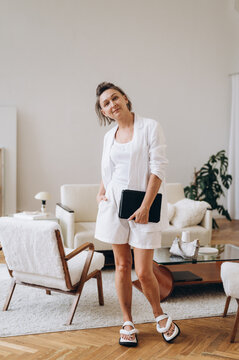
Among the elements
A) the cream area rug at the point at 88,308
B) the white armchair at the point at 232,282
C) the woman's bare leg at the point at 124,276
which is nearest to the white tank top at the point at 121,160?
the woman's bare leg at the point at 124,276

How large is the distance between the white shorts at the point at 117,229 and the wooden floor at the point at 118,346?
65 cm

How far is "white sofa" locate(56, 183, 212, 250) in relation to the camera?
4199mm

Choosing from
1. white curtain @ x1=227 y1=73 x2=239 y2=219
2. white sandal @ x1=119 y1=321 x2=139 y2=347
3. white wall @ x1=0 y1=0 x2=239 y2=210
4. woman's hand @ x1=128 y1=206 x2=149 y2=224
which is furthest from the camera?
white curtain @ x1=227 y1=73 x2=239 y2=219

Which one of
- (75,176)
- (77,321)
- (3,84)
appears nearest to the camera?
(77,321)

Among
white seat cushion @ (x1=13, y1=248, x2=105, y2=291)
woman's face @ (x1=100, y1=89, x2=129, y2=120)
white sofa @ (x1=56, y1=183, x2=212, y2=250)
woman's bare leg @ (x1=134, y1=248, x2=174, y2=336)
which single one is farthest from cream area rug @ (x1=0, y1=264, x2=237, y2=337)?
woman's face @ (x1=100, y1=89, x2=129, y2=120)

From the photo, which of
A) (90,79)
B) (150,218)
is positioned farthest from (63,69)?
(150,218)

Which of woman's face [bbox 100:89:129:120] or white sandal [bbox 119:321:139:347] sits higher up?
woman's face [bbox 100:89:129:120]

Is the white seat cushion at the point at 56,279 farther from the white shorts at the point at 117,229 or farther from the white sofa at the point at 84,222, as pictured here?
the white sofa at the point at 84,222

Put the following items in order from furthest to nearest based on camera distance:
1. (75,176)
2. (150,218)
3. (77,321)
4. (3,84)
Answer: (75,176), (3,84), (77,321), (150,218)

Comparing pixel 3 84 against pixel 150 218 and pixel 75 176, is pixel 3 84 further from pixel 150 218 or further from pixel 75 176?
pixel 150 218

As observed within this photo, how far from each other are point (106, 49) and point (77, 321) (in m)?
5.15

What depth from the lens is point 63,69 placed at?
674 cm

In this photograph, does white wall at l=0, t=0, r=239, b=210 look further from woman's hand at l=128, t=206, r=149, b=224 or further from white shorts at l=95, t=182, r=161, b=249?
woman's hand at l=128, t=206, r=149, b=224

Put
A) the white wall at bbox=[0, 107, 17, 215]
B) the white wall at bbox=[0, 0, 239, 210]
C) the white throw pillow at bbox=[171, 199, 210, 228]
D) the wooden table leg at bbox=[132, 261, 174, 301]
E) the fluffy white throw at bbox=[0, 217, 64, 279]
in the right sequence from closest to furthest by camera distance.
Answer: the fluffy white throw at bbox=[0, 217, 64, 279], the wooden table leg at bbox=[132, 261, 174, 301], the white throw pillow at bbox=[171, 199, 210, 228], the white wall at bbox=[0, 107, 17, 215], the white wall at bbox=[0, 0, 239, 210]
